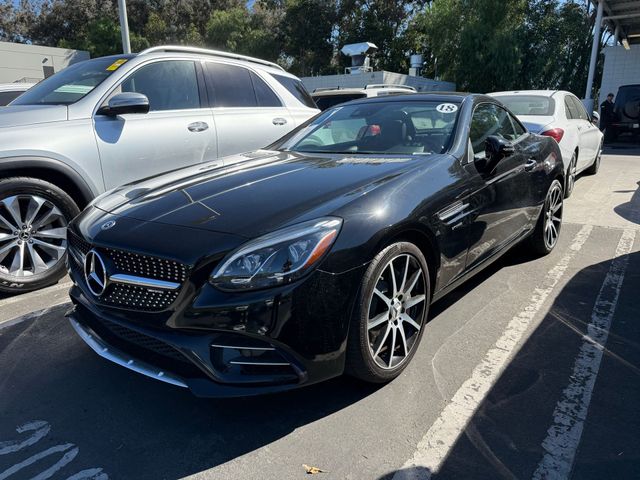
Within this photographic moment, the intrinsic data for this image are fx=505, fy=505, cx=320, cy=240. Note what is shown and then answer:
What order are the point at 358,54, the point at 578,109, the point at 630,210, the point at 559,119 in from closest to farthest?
the point at 630,210
the point at 559,119
the point at 578,109
the point at 358,54

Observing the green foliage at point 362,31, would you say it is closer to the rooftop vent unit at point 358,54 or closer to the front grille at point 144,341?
the rooftop vent unit at point 358,54

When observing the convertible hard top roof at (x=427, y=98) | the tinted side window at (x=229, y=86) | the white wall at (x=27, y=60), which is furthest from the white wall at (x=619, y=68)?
the white wall at (x=27, y=60)

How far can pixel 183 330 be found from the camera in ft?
7.06

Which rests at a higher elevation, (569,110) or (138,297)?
(569,110)

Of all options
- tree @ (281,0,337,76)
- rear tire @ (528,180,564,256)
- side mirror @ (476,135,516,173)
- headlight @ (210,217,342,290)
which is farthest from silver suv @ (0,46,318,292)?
tree @ (281,0,337,76)

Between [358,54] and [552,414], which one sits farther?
[358,54]

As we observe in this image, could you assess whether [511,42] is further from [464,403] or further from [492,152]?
[464,403]

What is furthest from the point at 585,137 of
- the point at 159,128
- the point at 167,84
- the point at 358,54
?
the point at 358,54

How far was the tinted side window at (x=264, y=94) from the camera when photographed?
5.54 meters

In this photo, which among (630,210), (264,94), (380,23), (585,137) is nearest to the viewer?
(264,94)

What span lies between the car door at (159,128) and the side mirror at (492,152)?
8.75 feet

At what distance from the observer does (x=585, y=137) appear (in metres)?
8.11

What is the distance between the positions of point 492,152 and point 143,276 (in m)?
2.36

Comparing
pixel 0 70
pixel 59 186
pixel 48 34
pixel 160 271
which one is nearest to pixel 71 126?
pixel 59 186
